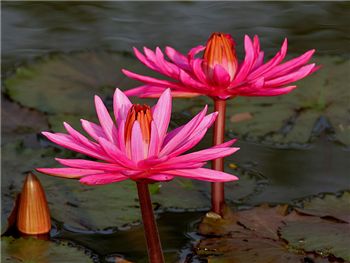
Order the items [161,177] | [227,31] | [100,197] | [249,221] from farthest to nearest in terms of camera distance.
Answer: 1. [227,31]
2. [100,197]
3. [249,221]
4. [161,177]

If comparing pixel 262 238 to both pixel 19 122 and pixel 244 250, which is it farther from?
pixel 19 122

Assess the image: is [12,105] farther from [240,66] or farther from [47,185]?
[240,66]

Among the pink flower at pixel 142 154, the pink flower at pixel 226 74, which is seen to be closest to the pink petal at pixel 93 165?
the pink flower at pixel 142 154

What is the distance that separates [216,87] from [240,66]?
12 cm

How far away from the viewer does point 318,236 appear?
2262 mm

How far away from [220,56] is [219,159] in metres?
0.30

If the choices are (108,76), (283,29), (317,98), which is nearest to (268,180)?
(317,98)

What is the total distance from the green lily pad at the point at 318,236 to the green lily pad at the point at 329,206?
0.13ft

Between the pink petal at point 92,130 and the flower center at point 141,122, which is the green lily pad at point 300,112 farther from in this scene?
the flower center at point 141,122

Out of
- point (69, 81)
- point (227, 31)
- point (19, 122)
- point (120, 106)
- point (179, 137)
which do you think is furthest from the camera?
point (227, 31)

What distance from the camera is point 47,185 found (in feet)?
8.80

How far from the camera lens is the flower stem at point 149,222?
180cm

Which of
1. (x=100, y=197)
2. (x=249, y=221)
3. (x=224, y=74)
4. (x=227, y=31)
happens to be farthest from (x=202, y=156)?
(x=227, y=31)

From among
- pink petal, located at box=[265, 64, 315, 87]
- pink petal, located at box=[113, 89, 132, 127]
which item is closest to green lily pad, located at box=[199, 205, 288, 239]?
pink petal, located at box=[265, 64, 315, 87]
